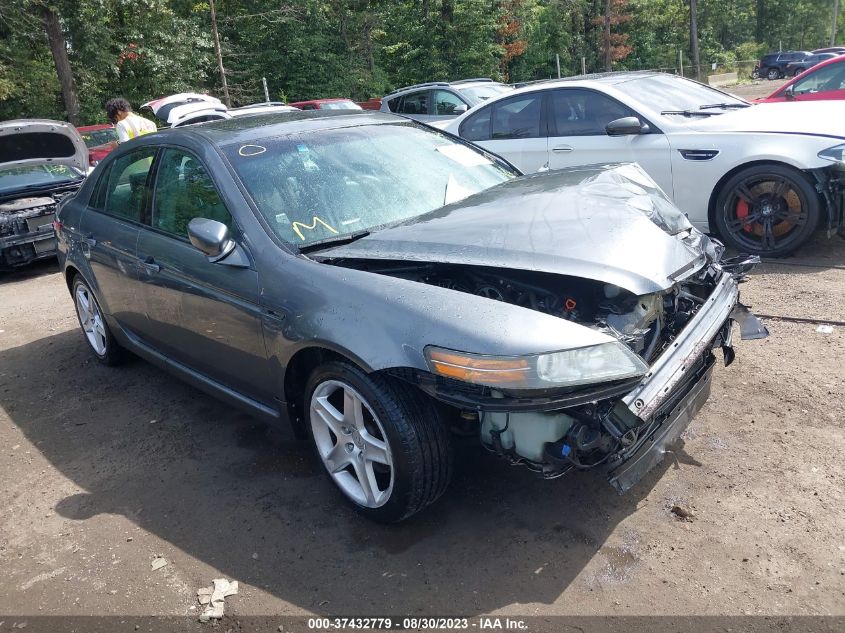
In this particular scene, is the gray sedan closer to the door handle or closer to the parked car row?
the door handle

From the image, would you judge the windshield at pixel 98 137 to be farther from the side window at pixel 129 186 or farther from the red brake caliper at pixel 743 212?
the red brake caliper at pixel 743 212

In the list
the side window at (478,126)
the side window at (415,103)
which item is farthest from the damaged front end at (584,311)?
the side window at (415,103)

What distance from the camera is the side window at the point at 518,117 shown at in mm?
7188

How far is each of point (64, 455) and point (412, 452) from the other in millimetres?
2445

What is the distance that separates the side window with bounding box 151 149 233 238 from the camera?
3.53 metres

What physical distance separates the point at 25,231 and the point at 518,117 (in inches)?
234

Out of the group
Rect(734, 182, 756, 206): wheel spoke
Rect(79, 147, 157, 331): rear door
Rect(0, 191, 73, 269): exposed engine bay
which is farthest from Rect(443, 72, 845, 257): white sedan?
Rect(0, 191, 73, 269): exposed engine bay

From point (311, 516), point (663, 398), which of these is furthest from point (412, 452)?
point (663, 398)

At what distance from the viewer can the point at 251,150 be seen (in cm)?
360

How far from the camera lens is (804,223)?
5.58 metres

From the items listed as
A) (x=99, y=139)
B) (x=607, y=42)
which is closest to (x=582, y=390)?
(x=99, y=139)

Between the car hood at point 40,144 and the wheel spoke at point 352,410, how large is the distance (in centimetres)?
824

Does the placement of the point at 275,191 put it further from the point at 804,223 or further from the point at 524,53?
the point at 524,53

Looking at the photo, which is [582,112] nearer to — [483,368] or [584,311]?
[584,311]
